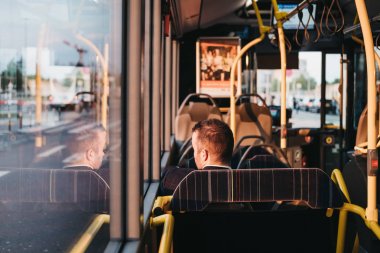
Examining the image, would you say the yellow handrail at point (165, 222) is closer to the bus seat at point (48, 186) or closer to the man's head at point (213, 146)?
the bus seat at point (48, 186)

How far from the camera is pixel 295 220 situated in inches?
83.8

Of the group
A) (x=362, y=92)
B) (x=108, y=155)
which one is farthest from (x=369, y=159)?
(x=362, y=92)

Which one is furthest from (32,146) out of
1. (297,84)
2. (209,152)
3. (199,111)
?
(209,152)

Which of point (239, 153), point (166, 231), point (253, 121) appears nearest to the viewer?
point (166, 231)

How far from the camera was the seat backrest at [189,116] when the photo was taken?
6.61m

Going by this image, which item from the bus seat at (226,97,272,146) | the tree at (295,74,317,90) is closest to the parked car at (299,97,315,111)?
the tree at (295,74,317,90)

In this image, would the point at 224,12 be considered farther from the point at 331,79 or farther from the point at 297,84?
the point at 297,84

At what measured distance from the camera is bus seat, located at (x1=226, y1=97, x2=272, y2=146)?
6.53 m

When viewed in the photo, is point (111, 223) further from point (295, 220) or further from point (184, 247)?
point (295, 220)

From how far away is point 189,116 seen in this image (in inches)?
262

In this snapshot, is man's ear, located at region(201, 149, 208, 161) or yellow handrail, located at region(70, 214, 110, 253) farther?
man's ear, located at region(201, 149, 208, 161)

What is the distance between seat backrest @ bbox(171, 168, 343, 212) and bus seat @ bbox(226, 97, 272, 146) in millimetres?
4410

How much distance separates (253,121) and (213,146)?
394 centimetres

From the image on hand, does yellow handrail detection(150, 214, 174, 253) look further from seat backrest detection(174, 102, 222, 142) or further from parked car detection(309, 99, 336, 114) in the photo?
parked car detection(309, 99, 336, 114)
